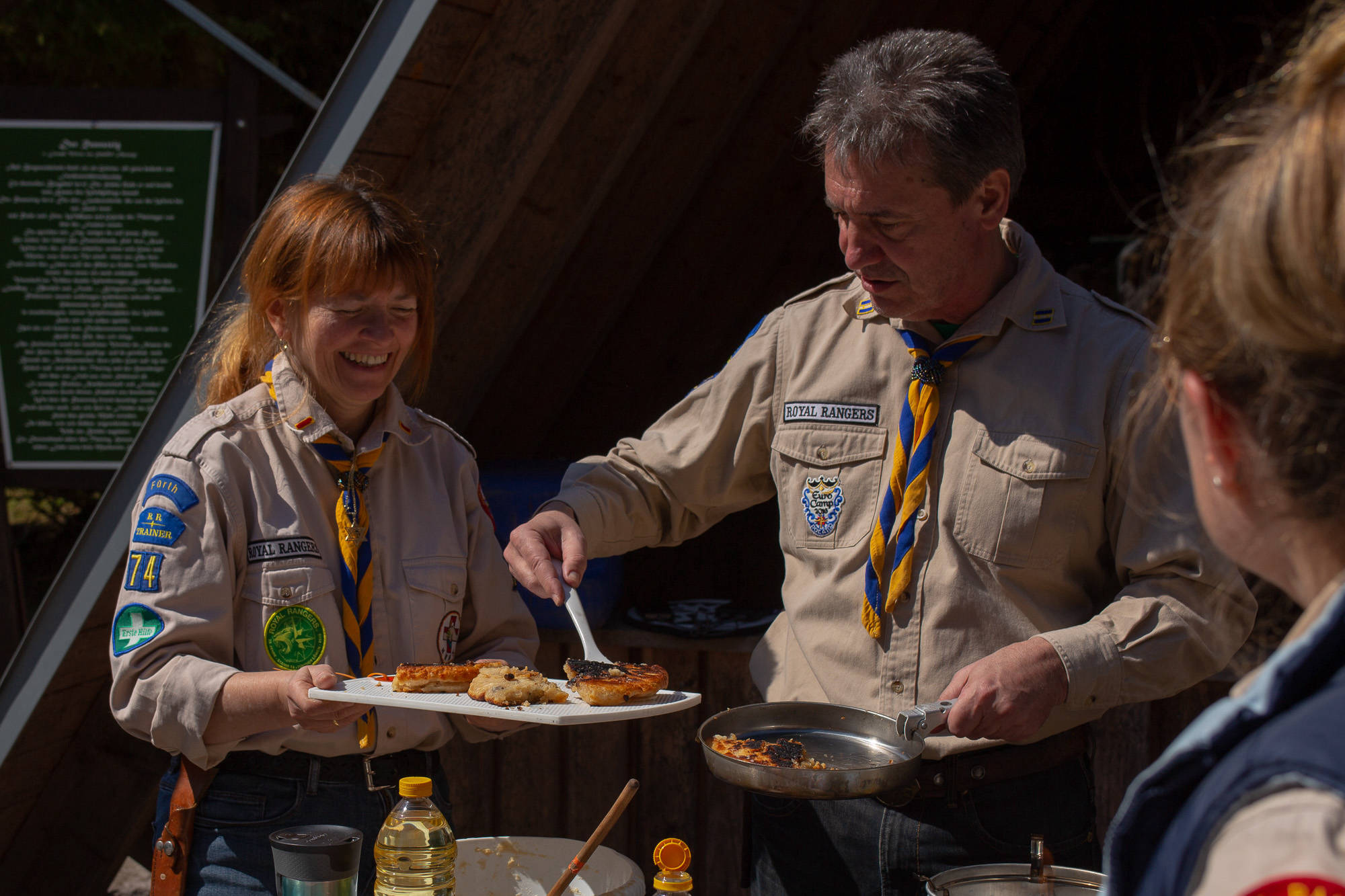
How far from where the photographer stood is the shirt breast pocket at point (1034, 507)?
1939 mm

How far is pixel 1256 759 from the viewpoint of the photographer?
74 centimetres

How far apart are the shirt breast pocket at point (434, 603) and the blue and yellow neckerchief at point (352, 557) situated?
72mm

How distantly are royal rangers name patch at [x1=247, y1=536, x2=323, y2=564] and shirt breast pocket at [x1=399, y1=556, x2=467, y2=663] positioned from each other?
181 mm

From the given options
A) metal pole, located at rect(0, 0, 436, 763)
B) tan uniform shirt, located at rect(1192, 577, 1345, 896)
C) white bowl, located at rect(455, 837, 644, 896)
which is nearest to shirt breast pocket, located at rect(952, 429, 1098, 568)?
white bowl, located at rect(455, 837, 644, 896)

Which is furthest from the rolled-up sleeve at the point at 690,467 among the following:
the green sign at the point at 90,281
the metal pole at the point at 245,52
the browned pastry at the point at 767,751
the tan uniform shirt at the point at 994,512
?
the green sign at the point at 90,281

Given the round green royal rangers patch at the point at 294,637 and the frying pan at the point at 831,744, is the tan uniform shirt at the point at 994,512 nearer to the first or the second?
the frying pan at the point at 831,744

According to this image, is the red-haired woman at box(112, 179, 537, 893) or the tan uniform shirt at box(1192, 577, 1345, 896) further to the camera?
the red-haired woman at box(112, 179, 537, 893)

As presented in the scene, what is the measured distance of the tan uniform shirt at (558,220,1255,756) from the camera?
185 cm

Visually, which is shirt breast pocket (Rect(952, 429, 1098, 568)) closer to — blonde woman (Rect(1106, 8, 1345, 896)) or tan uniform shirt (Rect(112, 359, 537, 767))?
tan uniform shirt (Rect(112, 359, 537, 767))

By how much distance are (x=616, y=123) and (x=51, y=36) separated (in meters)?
3.47

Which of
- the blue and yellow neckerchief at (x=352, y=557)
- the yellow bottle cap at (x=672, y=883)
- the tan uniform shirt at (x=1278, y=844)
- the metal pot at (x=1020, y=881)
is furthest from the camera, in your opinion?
the blue and yellow neckerchief at (x=352, y=557)

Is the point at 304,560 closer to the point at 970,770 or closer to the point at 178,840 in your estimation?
the point at 178,840

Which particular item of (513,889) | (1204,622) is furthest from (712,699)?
(1204,622)

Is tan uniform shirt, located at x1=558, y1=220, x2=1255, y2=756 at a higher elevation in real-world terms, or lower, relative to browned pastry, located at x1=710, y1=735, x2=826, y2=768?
higher
